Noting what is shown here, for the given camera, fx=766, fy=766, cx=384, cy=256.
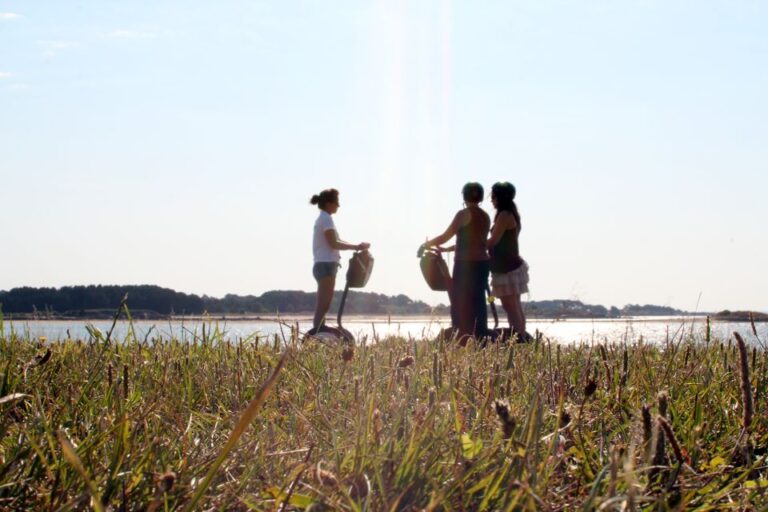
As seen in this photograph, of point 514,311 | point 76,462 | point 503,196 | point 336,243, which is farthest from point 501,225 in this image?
point 76,462

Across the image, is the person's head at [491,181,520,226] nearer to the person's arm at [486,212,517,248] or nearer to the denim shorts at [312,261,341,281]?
the person's arm at [486,212,517,248]

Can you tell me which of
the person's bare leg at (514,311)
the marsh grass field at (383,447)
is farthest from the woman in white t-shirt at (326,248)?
the marsh grass field at (383,447)

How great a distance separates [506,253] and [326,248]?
2.96 meters

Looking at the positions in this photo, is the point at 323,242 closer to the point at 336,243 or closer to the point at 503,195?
the point at 336,243

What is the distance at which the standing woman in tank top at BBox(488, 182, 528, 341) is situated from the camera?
9.68 metres

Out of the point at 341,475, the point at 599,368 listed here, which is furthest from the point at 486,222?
the point at 341,475

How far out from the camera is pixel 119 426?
1939 millimetres

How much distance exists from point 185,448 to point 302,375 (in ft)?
4.59

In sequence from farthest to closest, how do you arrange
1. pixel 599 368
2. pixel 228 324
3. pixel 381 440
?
pixel 228 324 < pixel 599 368 < pixel 381 440

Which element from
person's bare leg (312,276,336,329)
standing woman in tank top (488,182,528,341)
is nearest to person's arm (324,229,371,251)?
person's bare leg (312,276,336,329)

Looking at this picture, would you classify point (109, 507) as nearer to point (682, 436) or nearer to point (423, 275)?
point (682, 436)

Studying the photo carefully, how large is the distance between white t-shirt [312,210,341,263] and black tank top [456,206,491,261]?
2.30m

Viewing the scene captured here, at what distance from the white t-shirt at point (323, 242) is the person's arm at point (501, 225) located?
2779mm

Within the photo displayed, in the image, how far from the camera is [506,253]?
9.81m
